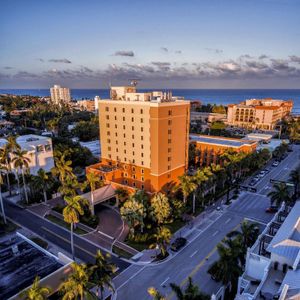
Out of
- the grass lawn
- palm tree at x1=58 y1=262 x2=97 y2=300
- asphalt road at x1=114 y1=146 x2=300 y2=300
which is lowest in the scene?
asphalt road at x1=114 y1=146 x2=300 y2=300

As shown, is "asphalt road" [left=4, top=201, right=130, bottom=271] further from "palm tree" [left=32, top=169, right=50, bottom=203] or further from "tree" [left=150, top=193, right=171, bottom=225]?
"tree" [left=150, top=193, right=171, bottom=225]

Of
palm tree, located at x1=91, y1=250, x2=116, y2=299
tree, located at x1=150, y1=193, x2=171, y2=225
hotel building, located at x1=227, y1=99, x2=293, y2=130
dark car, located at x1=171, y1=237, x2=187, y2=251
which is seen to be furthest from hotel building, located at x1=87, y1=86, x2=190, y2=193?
hotel building, located at x1=227, y1=99, x2=293, y2=130

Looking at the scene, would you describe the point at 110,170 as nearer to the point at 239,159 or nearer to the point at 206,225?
the point at 206,225

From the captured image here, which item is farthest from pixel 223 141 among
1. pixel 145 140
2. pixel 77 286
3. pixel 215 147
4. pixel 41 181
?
pixel 77 286

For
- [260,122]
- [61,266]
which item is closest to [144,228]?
[61,266]

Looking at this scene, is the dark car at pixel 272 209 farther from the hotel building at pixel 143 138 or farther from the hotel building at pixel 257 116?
the hotel building at pixel 257 116

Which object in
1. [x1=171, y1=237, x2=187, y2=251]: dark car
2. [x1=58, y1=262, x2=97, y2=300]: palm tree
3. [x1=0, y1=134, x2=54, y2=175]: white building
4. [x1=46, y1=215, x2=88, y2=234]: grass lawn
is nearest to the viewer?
[x1=58, y1=262, x2=97, y2=300]: palm tree

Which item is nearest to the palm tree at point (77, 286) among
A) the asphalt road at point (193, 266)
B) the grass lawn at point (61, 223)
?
the asphalt road at point (193, 266)

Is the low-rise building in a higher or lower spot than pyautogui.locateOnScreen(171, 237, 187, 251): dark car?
higher
